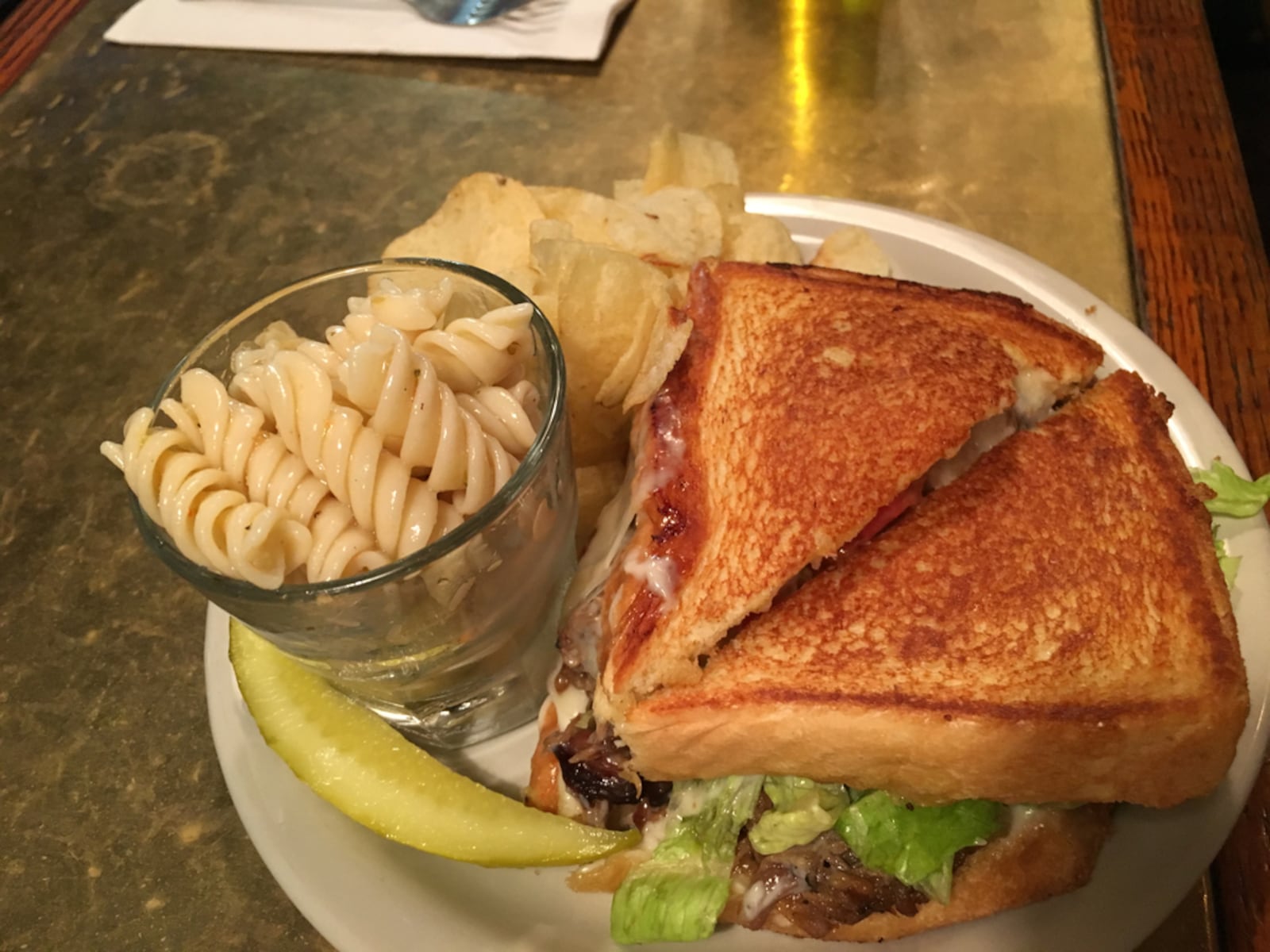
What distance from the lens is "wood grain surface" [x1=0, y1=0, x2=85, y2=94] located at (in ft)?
8.95

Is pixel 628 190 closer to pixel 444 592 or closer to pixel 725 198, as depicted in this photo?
pixel 725 198

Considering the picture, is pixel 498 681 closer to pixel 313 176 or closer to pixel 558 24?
pixel 313 176

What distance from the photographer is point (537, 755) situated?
1.22 m

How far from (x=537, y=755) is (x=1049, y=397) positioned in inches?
35.5

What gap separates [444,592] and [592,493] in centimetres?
43

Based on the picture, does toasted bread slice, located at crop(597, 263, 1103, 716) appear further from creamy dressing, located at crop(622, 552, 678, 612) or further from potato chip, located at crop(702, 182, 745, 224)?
potato chip, located at crop(702, 182, 745, 224)

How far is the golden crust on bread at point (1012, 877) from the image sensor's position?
104 centimetres

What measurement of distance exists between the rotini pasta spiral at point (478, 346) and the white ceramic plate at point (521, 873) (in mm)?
542

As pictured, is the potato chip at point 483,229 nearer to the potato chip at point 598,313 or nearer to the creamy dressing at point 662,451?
the potato chip at point 598,313

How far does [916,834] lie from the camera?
3.62 ft

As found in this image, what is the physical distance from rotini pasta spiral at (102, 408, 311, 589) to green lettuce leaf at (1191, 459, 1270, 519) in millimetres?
1187

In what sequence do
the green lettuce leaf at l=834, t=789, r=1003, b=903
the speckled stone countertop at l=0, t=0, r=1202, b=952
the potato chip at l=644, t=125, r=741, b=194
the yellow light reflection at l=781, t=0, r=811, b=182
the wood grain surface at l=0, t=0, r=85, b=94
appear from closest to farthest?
the green lettuce leaf at l=834, t=789, r=1003, b=903, the speckled stone countertop at l=0, t=0, r=1202, b=952, the potato chip at l=644, t=125, r=741, b=194, the yellow light reflection at l=781, t=0, r=811, b=182, the wood grain surface at l=0, t=0, r=85, b=94

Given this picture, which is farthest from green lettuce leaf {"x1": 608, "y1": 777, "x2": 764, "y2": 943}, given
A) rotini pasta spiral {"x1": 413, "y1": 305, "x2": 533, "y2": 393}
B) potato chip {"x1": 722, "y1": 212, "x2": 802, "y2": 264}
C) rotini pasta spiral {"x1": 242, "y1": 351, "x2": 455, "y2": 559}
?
potato chip {"x1": 722, "y1": 212, "x2": 802, "y2": 264}

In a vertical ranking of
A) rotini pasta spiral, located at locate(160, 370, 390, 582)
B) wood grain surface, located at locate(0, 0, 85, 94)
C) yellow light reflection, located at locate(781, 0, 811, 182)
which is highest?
wood grain surface, located at locate(0, 0, 85, 94)
